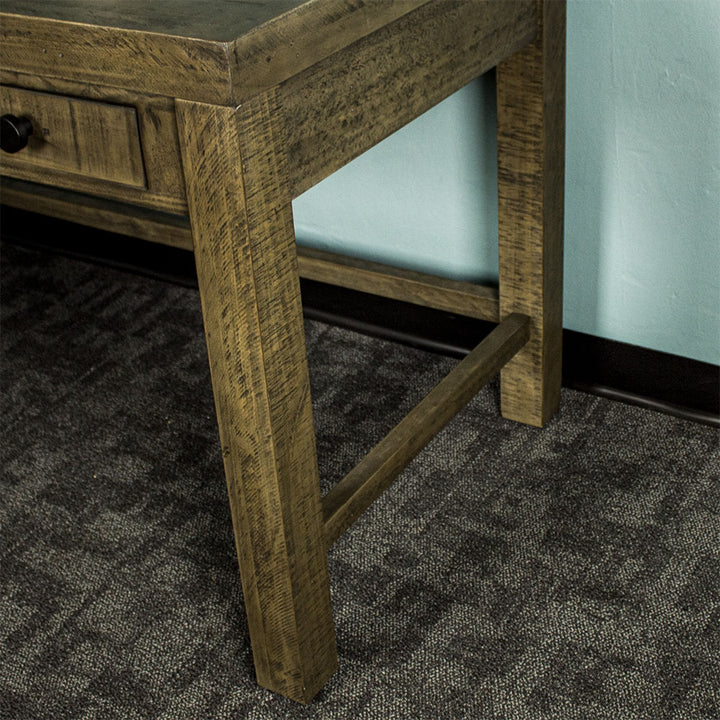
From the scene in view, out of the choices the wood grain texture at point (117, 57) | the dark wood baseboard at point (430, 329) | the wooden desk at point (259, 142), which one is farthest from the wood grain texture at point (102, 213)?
the wood grain texture at point (117, 57)

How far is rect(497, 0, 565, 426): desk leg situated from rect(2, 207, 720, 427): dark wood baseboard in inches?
3.0

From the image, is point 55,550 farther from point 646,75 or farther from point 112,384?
point 646,75

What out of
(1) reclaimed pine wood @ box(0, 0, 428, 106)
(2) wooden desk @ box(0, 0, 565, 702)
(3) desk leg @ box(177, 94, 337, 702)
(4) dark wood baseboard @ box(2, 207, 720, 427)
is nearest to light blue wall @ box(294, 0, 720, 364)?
(4) dark wood baseboard @ box(2, 207, 720, 427)

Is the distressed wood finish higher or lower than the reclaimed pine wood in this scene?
lower

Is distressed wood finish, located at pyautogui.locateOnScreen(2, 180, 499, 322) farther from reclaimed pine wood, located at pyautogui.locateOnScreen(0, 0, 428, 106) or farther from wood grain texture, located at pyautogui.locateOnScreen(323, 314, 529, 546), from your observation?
reclaimed pine wood, located at pyautogui.locateOnScreen(0, 0, 428, 106)

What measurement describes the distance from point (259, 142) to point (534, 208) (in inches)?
23.3

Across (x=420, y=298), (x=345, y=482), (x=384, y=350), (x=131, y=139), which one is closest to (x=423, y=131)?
(x=420, y=298)

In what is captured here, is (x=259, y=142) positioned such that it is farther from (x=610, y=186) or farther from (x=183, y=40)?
(x=610, y=186)

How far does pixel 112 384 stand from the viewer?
65.4 inches

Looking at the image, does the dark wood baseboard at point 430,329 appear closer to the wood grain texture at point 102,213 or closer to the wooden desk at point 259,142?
the wood grain texture at point 102,213

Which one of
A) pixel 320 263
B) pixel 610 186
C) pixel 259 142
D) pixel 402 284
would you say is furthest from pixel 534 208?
pixel 259 142

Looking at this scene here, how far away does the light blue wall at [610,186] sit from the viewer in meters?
1.28

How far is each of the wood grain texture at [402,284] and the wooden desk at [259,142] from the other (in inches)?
11.4

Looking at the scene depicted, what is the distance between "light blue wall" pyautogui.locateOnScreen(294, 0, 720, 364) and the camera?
1280mm
